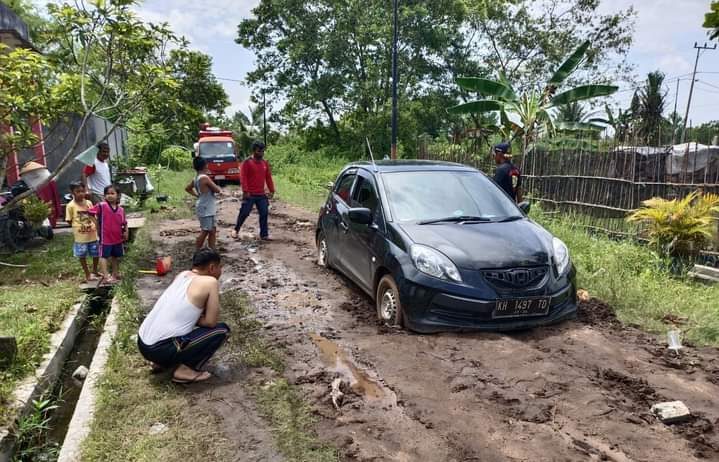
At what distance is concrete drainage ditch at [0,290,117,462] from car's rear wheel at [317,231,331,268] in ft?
9.18

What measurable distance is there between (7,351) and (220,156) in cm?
1844

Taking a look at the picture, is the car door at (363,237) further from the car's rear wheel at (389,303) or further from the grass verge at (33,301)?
the grass verge at (33,301)

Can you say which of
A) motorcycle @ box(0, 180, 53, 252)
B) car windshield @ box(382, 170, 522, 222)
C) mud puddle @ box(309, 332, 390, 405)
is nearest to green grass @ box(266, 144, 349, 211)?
motorcycle @ box(0, 180, 53, 252)

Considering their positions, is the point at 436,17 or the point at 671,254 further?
the point at 436,17

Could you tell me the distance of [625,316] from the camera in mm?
5207

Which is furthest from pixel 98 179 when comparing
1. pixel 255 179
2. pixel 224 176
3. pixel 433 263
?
pixel 224 176

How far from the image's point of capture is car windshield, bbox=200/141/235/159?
2180 centimetres

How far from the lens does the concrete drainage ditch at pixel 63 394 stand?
334 centimetres

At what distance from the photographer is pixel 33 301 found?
5660 millimetres

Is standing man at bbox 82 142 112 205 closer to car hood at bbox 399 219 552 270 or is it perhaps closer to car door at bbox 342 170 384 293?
car door at bbox 342 170 384 293

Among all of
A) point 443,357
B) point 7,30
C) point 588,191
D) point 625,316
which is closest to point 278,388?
point 443,357

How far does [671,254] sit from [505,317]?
3.81 meters

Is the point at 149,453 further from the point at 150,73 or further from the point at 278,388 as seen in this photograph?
the point at 150,73

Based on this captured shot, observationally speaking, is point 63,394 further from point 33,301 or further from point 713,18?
point 713,18
